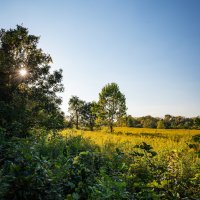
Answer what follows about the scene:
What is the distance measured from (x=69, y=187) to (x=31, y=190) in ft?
3.17

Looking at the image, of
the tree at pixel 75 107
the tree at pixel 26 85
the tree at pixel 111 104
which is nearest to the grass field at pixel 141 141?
the tree at pixel 26 85

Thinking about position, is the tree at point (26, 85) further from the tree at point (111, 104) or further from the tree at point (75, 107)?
the tree at point (75, 107)

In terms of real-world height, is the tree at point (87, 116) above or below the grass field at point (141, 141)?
above

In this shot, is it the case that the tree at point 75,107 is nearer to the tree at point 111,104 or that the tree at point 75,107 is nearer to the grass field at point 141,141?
the tree at point 111,104

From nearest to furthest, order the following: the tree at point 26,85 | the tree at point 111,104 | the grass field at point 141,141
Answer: the grass field at point 141,141 < the tree at point 26,85 < the tree at point 111,104

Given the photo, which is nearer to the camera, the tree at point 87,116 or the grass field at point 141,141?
the grass field at point 141,141

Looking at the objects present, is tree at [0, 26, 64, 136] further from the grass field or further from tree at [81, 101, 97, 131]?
tree at [81, 101, 97, 131]

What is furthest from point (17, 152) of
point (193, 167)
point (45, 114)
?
point (45, 114)

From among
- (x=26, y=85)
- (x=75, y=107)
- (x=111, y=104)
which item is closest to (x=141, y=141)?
(x=26, y=85)

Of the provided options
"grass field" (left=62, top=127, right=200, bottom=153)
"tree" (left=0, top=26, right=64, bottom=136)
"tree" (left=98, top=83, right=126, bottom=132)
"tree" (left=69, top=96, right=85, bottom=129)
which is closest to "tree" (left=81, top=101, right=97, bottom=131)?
"tree" (left=69, top=96, right=85, bottom=129)

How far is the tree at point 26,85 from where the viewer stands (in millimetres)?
12530

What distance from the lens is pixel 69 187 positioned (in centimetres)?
491

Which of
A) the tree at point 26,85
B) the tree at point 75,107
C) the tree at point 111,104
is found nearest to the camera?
the tree at point 26,85

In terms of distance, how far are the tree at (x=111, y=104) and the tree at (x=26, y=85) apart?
22918 millimetres
